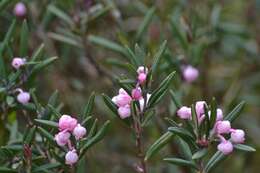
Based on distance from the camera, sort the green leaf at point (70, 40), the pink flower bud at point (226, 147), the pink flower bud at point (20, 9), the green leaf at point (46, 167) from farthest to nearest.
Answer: the green leaf at point (70, 40), the pink flower bud at point (20, 9), the green leaf at point (46, 167), the pink flower bud at point (226, 147)

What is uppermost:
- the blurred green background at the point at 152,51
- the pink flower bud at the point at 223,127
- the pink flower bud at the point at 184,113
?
the pink flower bud at the point at 184,113

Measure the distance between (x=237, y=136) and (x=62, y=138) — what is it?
0.29m

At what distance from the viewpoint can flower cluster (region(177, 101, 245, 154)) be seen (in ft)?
3.18

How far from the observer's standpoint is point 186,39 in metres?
1.67

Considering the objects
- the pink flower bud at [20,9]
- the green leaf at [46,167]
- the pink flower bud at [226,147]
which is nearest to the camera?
the pink flower bud at [226,147]

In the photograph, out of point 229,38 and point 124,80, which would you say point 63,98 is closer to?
point 229,38

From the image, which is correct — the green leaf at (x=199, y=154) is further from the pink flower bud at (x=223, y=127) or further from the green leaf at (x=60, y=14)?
the green leaf at (x=60, y=14)

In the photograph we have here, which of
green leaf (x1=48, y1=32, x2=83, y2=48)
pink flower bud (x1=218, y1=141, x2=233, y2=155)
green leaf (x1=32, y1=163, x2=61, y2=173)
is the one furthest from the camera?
green leaf (x1=48, y1=32, x2=83, y2=48)

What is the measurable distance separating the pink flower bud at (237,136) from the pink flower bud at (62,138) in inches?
11.0

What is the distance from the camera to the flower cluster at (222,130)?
97 centimetres

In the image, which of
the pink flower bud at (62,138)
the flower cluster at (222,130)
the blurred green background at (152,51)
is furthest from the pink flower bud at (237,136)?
the blurred green background at (152,51)

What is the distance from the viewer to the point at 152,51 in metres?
1.69

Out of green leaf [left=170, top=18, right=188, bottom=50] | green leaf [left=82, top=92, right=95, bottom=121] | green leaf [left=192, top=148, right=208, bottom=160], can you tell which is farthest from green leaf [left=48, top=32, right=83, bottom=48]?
green leaf [left=192, top=148, right=208, bottom=160]

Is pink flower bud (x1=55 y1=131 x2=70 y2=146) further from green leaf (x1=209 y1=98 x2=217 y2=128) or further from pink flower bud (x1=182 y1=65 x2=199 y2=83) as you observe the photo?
pink flower bud (x1=182 y1=65 x2=199 y2=83)
